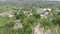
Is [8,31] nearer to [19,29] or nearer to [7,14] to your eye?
[19,29]

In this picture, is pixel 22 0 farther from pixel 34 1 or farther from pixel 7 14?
pixel 7 14

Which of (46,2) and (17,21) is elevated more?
(17,21)

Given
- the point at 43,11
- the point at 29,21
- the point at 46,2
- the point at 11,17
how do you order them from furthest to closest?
1. the point at 46,2
2. the point at 43,11
3. the point at 11,17
4. the point at 29,21

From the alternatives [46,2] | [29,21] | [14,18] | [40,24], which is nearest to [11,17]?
[14,18]

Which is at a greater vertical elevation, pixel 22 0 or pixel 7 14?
pixel 7 14

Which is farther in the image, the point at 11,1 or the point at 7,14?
the point at 11,1

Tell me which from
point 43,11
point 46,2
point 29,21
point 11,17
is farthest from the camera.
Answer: point 46,2

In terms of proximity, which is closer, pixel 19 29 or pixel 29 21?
pixel 19 29

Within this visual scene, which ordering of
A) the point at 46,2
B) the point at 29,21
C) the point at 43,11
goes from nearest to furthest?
the point at 29,21, the point at 43,11, the point at 46,2

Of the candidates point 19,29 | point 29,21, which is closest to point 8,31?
point 19,29
